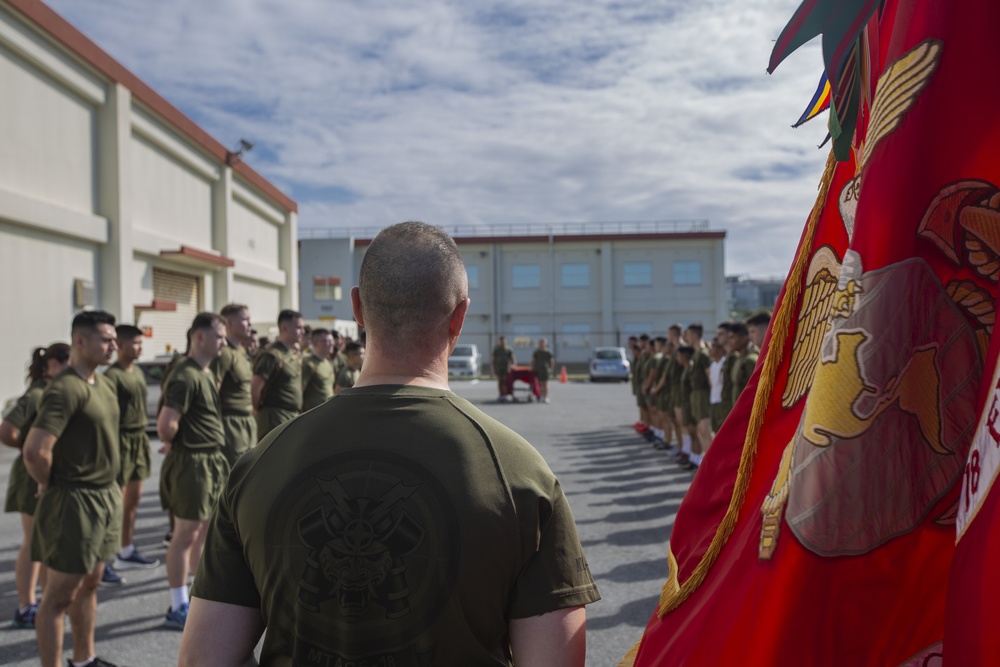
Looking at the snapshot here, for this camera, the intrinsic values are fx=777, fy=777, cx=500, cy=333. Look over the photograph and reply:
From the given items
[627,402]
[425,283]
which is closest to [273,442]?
[425,283]

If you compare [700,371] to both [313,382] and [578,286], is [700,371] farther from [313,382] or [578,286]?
[578,286]

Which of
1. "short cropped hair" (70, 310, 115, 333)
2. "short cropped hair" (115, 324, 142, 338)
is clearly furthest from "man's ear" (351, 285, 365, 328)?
"short cropped hair" (115, 324, 142, 338)

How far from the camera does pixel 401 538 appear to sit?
58.7 inches

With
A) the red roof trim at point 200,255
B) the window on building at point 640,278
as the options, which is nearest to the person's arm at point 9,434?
the red roof trim at point 200,255

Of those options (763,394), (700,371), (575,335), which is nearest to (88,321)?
(763,394)

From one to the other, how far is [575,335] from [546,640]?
39.9 metres

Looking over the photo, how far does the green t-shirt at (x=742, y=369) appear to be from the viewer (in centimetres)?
757

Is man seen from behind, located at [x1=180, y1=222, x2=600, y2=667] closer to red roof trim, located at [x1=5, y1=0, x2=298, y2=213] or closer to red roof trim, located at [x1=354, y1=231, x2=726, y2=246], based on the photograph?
red roof trim, located at [x1=5, y1=0, x2=298, y2=213]

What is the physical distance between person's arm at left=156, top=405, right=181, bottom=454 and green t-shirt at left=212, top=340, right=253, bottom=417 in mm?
1052

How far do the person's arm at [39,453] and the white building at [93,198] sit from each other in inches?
440

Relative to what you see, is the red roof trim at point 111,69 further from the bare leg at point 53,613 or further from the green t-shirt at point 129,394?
the bare leg at point 53,613

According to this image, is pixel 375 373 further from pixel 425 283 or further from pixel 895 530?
pixel 895 530

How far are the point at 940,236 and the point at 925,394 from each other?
0.89 ft

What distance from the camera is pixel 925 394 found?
1337 mm
